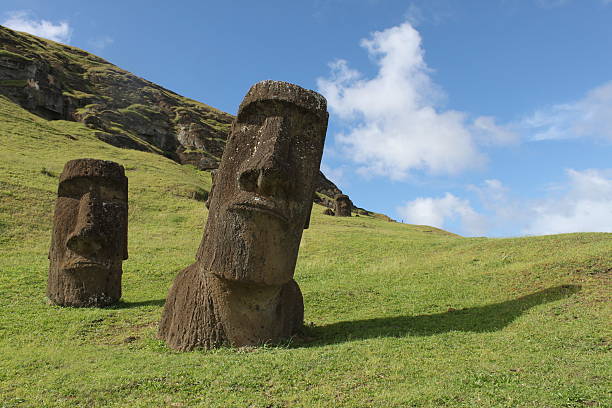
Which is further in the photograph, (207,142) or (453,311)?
(207,142)

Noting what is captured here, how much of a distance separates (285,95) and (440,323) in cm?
561

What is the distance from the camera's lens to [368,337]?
9047 millimetres

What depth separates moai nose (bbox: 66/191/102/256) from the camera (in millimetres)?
12602

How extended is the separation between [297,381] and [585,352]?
4.56 meters

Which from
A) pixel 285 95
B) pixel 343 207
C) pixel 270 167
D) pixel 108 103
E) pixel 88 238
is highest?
pixel 108 103

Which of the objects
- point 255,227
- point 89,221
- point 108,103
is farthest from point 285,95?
point 108,103

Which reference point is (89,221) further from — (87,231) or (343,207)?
(343,207)

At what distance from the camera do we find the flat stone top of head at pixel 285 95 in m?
8.88

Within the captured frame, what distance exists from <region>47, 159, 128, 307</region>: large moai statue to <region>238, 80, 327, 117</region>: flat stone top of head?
5.92m

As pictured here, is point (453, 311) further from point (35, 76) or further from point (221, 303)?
point (35, 76)

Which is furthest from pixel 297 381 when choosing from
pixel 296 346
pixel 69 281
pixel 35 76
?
pixel 35 76

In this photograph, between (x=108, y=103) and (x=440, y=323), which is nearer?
(x=440, y=323)

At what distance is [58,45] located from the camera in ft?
356

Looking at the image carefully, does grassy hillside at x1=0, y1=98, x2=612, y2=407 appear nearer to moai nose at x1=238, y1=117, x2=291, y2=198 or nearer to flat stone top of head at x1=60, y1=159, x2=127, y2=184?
moai nose at x1=238, y1=117, x2=291, y2=198
